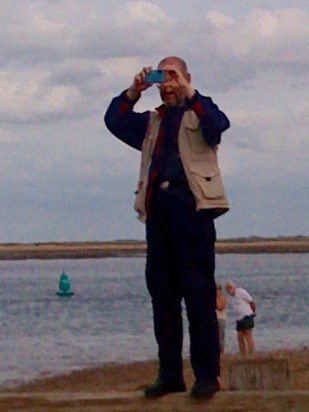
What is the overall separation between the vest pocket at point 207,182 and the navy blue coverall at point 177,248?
0.28 ft

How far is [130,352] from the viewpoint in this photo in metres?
29.3

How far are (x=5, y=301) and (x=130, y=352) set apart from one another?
3415 centimetres

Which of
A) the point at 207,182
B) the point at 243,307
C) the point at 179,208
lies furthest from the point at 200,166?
the point at 243,307

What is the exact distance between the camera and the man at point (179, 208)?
6586 millimetres

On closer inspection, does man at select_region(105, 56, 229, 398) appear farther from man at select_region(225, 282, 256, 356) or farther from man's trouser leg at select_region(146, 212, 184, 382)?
man at select_region(225, 282, 256, 356)

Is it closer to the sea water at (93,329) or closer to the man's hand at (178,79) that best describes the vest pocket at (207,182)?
the man's hand at (178,79)

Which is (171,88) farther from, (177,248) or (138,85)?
(177,248)

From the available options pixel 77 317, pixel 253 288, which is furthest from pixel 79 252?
pixel 77 317

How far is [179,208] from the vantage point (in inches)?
261

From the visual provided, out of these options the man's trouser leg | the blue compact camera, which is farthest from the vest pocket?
the blue compact camera

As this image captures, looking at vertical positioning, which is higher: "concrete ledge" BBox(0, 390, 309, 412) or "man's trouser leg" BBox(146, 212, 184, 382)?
"man's trouser leg" BBox(146, 212, 184, 382)

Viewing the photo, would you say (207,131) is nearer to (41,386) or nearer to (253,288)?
(41,386)

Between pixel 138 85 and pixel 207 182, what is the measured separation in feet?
2.11

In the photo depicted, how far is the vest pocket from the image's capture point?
6566 millimetres
